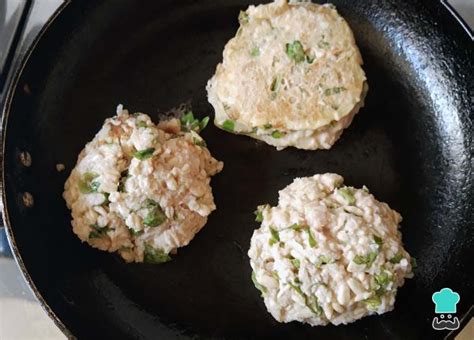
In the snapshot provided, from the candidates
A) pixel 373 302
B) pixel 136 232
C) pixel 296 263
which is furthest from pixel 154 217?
pixel 373 302

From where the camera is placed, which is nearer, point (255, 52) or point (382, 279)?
point (382, 279)

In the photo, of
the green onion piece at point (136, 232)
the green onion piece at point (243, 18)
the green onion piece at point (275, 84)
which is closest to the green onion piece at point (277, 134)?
the green onion piece at point (275, 84)

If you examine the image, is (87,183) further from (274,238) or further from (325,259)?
(325,259)

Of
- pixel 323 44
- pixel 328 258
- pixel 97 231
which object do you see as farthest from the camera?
pixel 323 44

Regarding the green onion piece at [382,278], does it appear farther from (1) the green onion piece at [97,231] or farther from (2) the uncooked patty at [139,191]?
(1) the green onion piece at [97,231]

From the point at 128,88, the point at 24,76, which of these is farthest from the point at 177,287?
the point at 24,76

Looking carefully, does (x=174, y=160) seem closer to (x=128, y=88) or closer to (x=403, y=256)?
(x=128, y=88)

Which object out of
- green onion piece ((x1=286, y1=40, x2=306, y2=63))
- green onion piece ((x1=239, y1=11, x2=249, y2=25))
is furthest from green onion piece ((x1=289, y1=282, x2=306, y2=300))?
green onion piece ((x1=239, y1=11, x2=249, y2=25))
